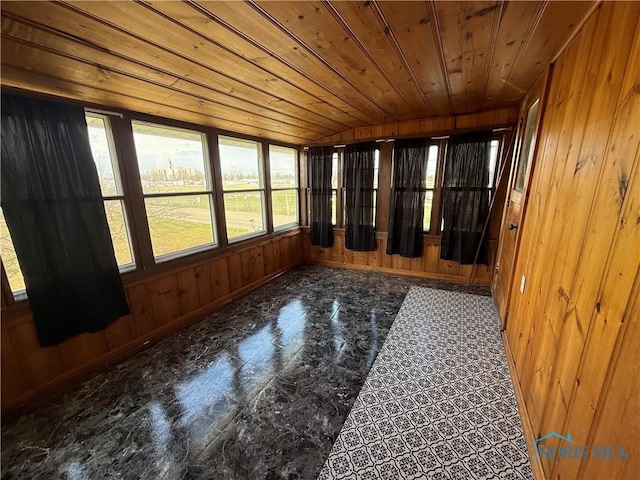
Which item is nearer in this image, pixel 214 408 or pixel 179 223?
pixel 214 408

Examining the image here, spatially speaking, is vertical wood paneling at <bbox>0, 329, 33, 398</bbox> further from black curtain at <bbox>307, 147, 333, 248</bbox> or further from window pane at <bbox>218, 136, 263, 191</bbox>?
black curtain at <bbox>307, 147, 333, 248</bbox>

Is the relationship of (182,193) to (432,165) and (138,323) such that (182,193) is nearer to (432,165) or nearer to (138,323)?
(138,323)

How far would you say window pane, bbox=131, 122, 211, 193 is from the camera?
239 centimetres

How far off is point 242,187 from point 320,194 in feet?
4.57

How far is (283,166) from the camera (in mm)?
4289

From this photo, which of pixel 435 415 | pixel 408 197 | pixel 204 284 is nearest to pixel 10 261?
pixel 204 284

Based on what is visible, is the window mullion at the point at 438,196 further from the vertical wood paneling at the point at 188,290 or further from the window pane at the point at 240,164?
the vertical wood paneling at the point at 188,290

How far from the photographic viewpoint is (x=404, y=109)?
2943mm

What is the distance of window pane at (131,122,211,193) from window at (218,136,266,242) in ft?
0.98

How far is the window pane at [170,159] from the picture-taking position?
2391 mm

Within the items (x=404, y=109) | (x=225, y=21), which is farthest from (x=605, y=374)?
(x=404, y=109)

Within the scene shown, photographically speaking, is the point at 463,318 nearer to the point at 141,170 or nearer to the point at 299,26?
the point at 299,26

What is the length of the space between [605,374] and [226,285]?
128 inches

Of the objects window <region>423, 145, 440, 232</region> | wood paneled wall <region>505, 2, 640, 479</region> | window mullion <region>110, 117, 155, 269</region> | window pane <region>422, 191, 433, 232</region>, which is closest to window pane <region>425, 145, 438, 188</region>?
window <region>423, 145, 440, 232</region>
